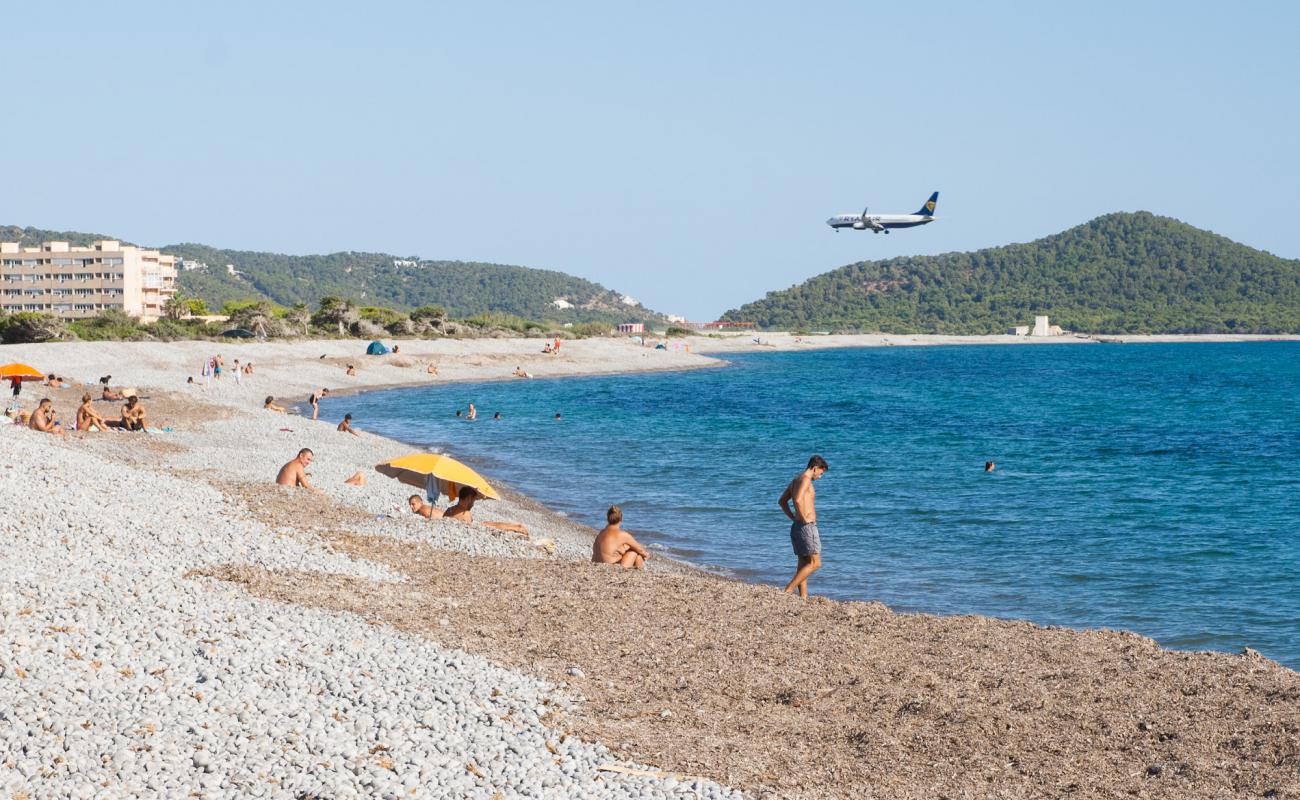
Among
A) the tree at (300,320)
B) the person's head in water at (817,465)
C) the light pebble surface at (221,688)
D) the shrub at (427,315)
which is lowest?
the light pebble surface at (221,688)

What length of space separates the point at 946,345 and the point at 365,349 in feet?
447

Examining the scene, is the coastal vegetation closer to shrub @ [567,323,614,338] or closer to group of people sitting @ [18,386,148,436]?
shrub @ [567,323,614,338]

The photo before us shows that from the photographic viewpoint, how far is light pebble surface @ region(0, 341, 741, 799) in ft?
24.7

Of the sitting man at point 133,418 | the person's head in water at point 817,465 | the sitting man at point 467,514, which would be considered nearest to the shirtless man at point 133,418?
the sitting man at point 133,418

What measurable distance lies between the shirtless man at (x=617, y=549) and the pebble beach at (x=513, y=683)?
0.39 m

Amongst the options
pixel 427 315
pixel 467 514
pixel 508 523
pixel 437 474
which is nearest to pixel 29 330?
pixel 427 315

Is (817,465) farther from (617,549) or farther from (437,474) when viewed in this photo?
(437,474)

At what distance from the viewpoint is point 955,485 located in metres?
32.0

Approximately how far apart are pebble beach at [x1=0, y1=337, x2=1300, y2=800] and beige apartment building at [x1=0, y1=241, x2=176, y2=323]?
11658cm

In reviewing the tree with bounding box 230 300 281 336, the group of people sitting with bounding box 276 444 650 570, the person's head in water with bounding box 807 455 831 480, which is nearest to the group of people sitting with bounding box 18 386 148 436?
the group of people sitting with bounding box 276 444 650 570

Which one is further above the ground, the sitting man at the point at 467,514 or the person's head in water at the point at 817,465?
the person's head in water at the point at 817,465

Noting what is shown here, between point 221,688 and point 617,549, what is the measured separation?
7459mm

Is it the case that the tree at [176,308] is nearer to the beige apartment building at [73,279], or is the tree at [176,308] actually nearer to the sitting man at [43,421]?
the beige apartment building at [73,279]

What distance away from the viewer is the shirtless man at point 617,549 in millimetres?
15734
